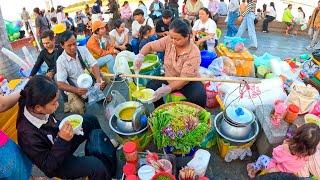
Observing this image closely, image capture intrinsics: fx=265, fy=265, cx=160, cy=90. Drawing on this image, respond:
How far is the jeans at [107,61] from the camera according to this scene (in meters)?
5.35

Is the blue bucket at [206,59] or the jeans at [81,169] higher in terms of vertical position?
the blue bucket at [206,59]

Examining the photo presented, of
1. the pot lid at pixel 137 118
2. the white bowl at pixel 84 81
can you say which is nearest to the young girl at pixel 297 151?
the pot lid at pixel 137 118

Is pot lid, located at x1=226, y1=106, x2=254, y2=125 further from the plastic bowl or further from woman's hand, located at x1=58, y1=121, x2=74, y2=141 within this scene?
woman's hand, located at x1=58, y1=121, x2=74, y2=141

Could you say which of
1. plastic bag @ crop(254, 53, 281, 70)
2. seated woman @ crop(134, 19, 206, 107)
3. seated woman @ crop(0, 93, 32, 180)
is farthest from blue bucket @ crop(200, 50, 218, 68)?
seated woman @ crop(0, 93, 32, 180)

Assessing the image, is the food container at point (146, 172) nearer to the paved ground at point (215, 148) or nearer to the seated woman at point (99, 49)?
the paved ground at point (215, 148)

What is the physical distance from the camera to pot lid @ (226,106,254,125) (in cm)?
321

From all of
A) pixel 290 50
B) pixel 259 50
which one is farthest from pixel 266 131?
pixel 290 50

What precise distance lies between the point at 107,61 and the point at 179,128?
3.03 meters

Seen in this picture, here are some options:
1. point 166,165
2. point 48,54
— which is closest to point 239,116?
point 166,165

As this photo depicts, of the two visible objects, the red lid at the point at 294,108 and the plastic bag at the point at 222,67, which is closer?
the red lid at the point at 294,108

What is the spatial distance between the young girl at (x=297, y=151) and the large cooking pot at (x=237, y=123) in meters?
0.45

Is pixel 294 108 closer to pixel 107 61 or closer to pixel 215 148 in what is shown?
pixel 215 148

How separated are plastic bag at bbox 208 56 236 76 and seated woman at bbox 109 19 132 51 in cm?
230

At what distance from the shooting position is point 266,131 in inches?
137
